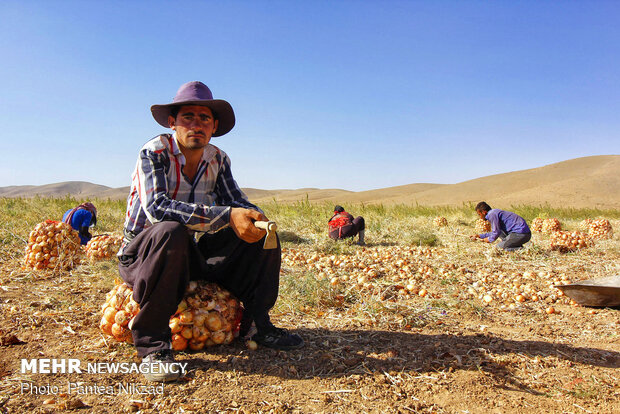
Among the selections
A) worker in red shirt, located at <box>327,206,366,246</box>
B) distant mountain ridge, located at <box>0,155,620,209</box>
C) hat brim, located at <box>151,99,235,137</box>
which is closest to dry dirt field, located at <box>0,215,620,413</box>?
hat brim, located at <box>151,99,235,137</box>

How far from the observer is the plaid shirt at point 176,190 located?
2.12m

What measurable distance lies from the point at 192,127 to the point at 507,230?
19.3ft

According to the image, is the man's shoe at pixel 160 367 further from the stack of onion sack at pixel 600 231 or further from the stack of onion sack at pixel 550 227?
the stack of onion sack at pixel 550 227

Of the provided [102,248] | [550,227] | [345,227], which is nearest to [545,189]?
[550,227]

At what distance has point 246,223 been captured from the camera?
208 centimetres

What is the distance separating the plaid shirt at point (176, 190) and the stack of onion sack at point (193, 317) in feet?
1.34

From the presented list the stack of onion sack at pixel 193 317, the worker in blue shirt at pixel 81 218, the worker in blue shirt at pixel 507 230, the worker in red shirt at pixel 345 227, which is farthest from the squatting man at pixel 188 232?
the worker in blue shirt at pixel 507 230

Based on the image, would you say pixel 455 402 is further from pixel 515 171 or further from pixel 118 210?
pixel 515 171

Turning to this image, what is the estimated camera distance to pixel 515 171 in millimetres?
46156

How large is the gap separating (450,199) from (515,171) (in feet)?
46.1

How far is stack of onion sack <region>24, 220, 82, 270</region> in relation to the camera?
14.8 ft

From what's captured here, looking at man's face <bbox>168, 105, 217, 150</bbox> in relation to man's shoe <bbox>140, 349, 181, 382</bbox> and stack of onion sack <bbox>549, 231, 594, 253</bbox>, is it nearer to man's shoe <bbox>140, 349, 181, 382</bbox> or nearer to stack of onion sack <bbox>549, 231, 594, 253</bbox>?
man's shoe <bbox>140, 349, 181, 382</bbox>

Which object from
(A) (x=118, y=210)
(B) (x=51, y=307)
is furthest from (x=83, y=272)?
(A) (x=118, y=210)

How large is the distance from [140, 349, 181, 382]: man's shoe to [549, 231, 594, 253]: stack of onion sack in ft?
20.0
